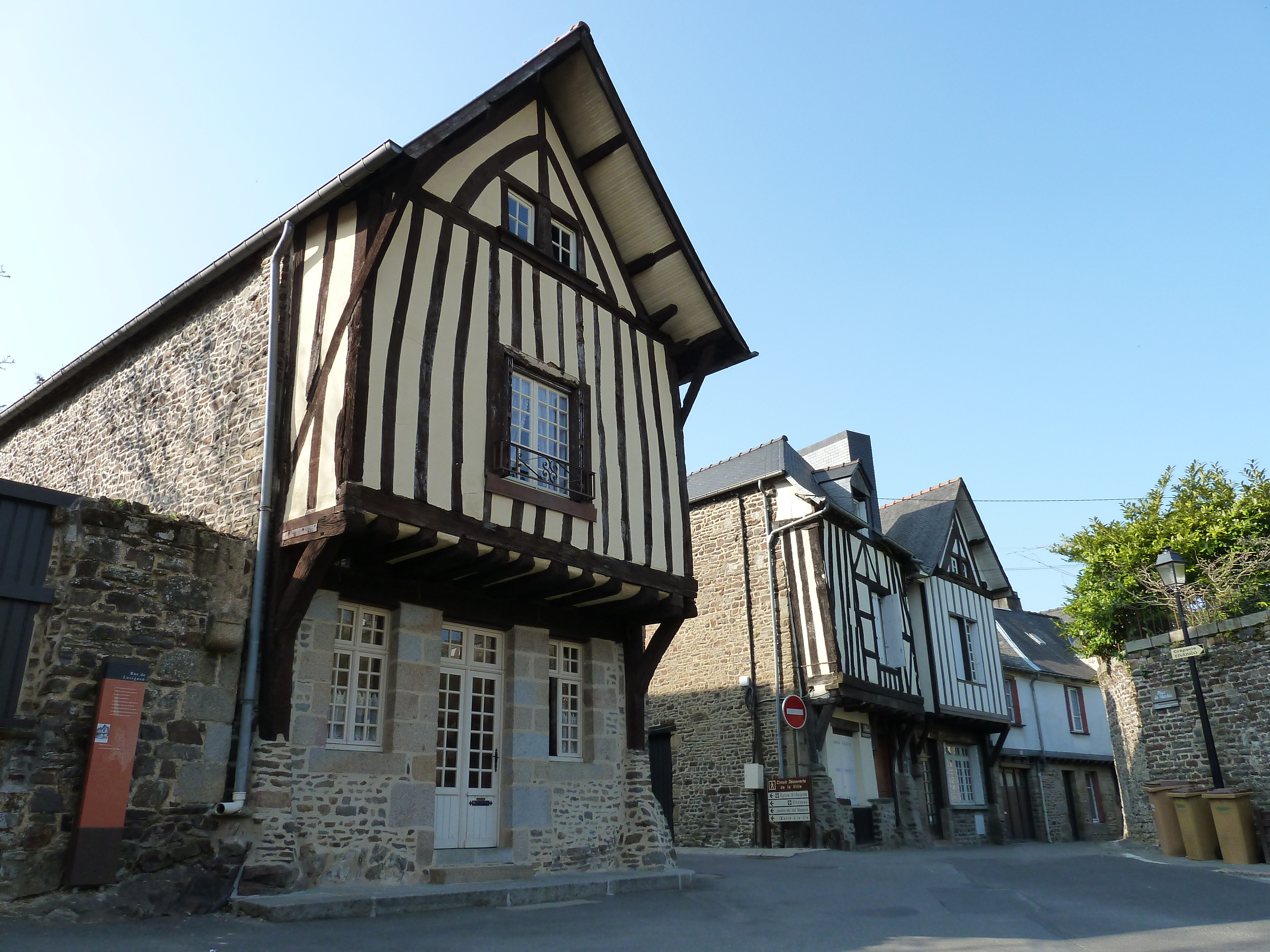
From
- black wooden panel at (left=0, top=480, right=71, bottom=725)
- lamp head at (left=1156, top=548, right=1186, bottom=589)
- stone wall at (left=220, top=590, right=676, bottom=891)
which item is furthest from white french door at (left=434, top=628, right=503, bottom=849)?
lamp head at (left=1156, top=548, right=1186, bottom=589)

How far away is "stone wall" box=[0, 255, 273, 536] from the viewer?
7.83 metres

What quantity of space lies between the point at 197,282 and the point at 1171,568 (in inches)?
420

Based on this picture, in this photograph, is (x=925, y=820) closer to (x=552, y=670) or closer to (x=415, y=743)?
(x=552, y=670)

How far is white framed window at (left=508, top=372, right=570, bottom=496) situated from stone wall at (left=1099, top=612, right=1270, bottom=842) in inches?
321

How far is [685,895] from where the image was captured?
7.77 m

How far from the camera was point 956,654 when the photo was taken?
1761 centimetres

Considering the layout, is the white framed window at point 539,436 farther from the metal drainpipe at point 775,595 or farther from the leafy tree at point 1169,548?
the leafy tree at point 1169,548

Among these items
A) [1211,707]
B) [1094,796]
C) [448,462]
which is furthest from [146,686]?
[1094,796]

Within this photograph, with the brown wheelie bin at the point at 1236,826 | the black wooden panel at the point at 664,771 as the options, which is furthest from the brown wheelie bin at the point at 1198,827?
the black wooden panel at the point at 664,771

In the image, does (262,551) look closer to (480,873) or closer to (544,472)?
(544,472)

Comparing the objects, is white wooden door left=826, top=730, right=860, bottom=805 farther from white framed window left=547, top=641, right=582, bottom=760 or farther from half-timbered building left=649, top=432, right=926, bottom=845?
white framed window left=547, top=641, right=582, bottom=760

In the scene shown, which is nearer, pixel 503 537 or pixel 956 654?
pixel 503 537

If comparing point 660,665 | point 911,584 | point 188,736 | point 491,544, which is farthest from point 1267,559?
point 188,736

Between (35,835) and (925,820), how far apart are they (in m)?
14.0
